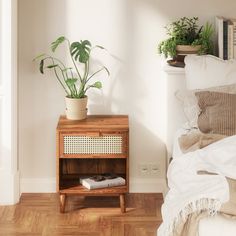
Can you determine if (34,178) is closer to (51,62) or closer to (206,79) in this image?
(51,62)

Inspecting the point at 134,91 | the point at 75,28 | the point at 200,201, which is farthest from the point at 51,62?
the point at 200,201

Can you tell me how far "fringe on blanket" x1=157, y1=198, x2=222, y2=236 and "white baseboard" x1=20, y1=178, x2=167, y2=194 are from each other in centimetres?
175

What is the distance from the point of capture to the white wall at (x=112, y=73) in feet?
16.1

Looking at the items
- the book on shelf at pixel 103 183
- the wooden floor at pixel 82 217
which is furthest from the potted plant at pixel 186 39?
the wooden floor at pixel 82 217

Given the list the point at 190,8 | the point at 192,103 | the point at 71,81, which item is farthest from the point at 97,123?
the point at 190,8

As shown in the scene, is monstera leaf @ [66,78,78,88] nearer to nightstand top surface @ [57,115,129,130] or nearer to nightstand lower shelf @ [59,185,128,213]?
nightstand top surface @ [57,115,129,130]

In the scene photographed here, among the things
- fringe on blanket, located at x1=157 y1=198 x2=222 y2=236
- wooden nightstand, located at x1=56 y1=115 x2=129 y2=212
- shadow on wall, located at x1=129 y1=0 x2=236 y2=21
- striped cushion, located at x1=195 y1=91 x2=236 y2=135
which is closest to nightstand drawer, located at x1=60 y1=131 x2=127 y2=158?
wooden nightstand, located at x1=56 y1=115 x2=129 y2=212

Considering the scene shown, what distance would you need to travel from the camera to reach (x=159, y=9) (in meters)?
4.92

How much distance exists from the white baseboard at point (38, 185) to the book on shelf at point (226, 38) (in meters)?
1.49

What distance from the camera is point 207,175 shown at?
3520 millimetres

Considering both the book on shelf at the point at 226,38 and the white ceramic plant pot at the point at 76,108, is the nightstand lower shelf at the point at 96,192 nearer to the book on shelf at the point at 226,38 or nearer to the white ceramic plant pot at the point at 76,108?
the white ceramic plant pot at the point at 76,108

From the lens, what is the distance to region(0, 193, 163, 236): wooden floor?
438 cm

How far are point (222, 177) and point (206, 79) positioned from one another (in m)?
1.36

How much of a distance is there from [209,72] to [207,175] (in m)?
1.30
